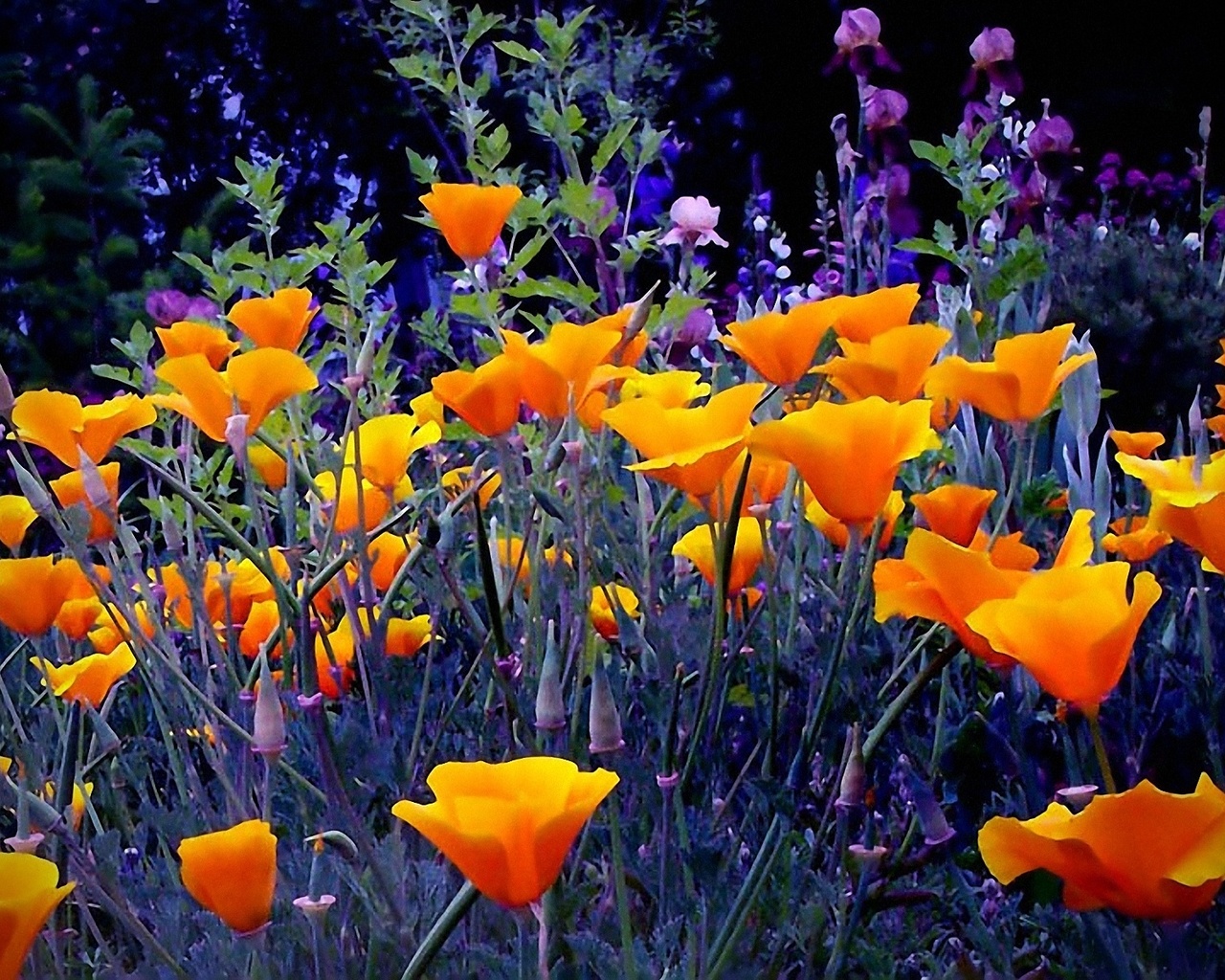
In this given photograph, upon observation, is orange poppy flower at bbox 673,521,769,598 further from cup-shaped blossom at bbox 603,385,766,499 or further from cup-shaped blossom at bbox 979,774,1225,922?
cup-shaped blossom at bbox 979,774,1225,922

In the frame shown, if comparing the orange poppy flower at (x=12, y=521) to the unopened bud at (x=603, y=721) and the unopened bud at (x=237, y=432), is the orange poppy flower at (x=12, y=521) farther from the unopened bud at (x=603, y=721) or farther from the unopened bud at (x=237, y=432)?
the unopened bud at (x=603, y=721)

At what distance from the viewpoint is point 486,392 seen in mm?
961

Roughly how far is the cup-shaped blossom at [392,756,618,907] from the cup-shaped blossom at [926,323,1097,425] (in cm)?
42

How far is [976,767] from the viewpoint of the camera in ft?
3.38

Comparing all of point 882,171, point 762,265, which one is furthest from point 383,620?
point 762,265

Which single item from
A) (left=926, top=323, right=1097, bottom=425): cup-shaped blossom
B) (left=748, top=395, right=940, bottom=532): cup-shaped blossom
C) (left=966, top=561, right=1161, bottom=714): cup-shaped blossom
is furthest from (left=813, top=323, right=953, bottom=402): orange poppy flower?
(left=966, top=561, right=1161, bottom=714): cup-shaped blossom

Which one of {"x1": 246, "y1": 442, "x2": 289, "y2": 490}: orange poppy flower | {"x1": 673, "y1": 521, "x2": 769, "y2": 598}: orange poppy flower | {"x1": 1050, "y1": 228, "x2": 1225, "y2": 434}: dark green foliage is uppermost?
{"x1": 673, "y1": 521, "x2": 769, "y2": 598}: orange poppy flower

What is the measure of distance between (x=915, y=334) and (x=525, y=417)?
1035 millimetres

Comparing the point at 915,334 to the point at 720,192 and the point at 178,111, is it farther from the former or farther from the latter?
the point at 178,111

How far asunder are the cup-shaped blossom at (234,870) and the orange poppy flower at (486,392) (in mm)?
364

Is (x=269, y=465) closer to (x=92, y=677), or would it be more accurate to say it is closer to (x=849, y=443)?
(x=92, y=677)

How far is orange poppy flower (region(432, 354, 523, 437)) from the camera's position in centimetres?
95

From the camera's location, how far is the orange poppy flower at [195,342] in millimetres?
1141

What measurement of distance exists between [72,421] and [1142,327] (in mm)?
2647
